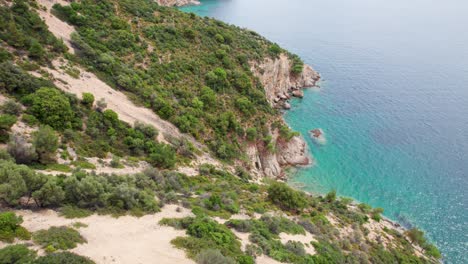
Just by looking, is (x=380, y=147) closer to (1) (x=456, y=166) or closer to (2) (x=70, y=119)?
(1) (x=456, y=166)

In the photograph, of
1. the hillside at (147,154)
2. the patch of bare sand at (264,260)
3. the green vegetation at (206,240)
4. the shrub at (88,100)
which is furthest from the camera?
the shrub at (88,100)

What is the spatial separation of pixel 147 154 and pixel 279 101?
48.4 metres

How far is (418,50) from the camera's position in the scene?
378ft

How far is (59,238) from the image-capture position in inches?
616

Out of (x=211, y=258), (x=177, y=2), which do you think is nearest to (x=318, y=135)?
(x=211, y=258)

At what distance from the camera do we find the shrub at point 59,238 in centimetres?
1512

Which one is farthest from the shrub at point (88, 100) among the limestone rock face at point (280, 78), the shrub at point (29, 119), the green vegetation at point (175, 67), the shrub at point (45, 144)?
the limestone rock face at point (280, 78)

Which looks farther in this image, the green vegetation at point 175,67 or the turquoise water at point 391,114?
the turquoise water at point 391,114

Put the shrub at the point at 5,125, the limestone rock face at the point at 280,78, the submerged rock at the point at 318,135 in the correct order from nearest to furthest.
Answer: the shrub at the point at 5,125
the submerged rock at the point at 318,135
the limestone rock face at the point at 280,78

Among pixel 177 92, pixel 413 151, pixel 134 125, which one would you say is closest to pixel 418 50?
pixel 413 151

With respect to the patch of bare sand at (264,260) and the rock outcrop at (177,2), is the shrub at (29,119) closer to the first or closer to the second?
the patch of bare sand at (264,260)

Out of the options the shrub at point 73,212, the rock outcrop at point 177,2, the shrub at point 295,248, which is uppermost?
the rock outcrop at point 177,2

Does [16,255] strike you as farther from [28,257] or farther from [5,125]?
[5,125]

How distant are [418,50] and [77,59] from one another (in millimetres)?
125068
